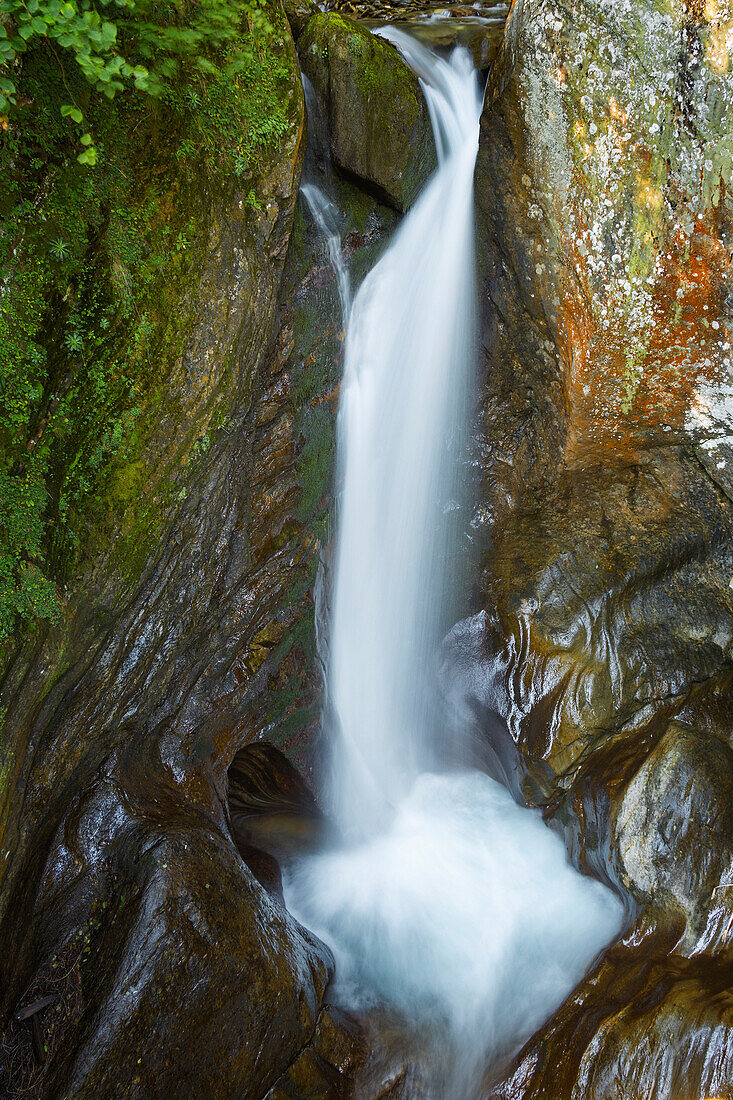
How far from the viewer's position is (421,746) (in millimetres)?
6199

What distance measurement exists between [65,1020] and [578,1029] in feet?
10.1

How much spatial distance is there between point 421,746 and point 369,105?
5.47m

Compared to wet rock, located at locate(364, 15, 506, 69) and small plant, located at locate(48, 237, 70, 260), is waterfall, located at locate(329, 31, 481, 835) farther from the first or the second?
small plant, located at locate(48, 237, 70, 260)

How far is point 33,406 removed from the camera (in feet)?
11.8

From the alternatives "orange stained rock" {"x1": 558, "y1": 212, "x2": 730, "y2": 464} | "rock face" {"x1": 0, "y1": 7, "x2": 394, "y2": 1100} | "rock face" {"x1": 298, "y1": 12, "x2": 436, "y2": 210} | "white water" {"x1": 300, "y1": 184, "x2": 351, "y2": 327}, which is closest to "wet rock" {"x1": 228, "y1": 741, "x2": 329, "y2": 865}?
"rock face" {"x1": 0, "y1": 7, "x2": 394, "y2": 1100}

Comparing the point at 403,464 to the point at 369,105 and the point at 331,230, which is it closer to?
the point at 331,230

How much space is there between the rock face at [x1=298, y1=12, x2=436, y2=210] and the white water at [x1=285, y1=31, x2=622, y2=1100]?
0.67 feet

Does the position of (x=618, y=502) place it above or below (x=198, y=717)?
above

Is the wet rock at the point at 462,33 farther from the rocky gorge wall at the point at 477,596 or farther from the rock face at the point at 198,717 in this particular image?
the rock face at the point at 198,717

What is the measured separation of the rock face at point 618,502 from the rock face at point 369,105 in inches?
23.4

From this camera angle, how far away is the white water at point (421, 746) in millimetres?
4766

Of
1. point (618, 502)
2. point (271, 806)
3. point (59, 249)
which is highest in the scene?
point (59, 249)

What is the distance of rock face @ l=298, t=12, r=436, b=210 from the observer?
4855 millimetres

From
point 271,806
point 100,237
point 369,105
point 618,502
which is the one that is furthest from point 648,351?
point 271,806
